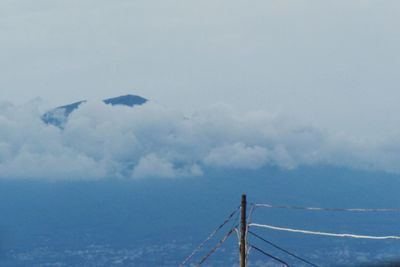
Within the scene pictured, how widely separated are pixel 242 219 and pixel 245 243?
39.6 inches

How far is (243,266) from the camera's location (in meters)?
30.9

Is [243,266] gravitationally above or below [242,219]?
below

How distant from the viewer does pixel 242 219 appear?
102 feet

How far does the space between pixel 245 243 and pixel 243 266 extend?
97cm

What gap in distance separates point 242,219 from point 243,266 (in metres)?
1.88
